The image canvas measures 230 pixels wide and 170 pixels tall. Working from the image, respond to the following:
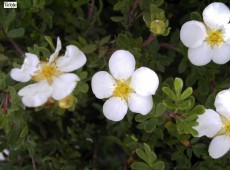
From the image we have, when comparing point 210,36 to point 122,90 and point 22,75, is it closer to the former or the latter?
point 122,90

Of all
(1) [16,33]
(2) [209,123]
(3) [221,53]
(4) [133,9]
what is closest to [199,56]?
(3) [221,53]

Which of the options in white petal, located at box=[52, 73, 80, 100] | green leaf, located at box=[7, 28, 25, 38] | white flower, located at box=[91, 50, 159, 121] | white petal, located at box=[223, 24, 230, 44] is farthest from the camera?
green leaf, located at box=[7, 28, 25, 38]

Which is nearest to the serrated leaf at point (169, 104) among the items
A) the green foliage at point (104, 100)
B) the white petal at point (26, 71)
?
the green foliage at point (104, 100)

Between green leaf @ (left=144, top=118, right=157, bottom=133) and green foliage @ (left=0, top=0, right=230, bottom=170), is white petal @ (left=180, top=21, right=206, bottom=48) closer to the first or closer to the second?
green foliage @ (left=0, top=0, right=230, bottom=170)

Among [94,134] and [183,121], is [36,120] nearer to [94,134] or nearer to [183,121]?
[94,134]

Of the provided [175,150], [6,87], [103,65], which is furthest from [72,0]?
[175,150]

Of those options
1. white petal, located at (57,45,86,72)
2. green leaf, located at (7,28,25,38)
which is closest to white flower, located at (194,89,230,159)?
white petal, located at (57,45,86,72)

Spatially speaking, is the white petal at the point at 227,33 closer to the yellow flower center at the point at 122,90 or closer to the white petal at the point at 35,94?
the yellow flower center at the point at 122,90
